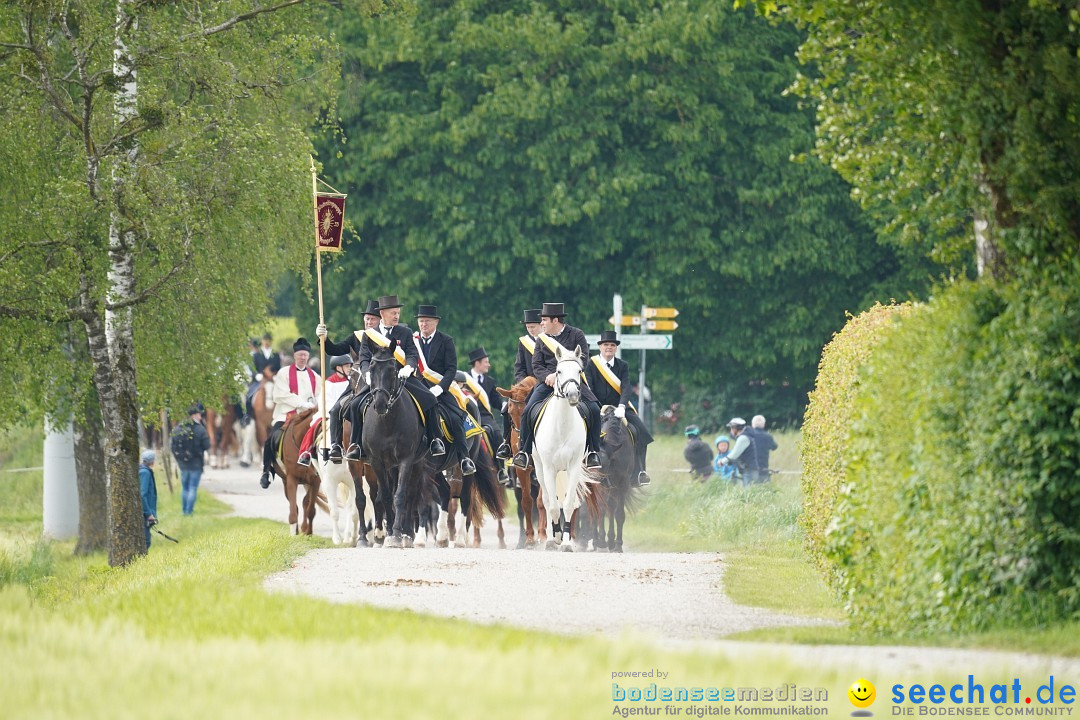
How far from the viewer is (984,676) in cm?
1023

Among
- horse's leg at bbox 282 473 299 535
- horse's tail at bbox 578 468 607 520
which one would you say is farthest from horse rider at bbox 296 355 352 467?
horse's tail at bbox 578 468 607 520

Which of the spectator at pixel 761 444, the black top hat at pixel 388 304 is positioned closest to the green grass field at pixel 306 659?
the black top hat at pixel 388 304

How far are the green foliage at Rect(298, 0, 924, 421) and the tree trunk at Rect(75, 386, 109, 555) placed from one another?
42.7 feet

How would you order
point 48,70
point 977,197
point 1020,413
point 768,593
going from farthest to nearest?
point 48,70, point 768,593, point 977,197, point 1020,413

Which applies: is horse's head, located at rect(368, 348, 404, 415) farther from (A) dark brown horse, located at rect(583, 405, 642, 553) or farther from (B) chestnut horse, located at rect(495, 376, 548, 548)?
(A) dark brown horse, located at rect(583, 405, 642, 553)

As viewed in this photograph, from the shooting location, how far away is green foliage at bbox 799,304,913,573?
637 inches

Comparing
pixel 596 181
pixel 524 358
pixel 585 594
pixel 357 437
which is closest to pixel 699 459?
pixel 524 358

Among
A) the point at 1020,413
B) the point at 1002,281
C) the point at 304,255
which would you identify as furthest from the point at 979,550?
the point at 304,255

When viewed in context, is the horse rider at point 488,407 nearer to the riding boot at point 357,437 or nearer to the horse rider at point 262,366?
the riding boot at point 357,437

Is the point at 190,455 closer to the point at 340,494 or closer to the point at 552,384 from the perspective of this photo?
the point at 340,494

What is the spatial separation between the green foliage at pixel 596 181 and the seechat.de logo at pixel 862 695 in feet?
101

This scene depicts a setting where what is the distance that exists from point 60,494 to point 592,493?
37.0 ft

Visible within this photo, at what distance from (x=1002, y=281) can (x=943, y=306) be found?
0.54 metres

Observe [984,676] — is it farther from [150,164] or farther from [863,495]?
[150,164]
